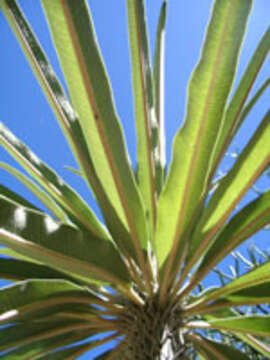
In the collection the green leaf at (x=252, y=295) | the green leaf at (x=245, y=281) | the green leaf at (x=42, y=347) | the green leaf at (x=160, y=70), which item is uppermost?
the green leaf at (x=160, y=70)

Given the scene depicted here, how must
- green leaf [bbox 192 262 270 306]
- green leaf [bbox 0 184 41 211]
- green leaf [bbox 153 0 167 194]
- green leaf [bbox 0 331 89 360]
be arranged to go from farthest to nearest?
green leaf [bbox 153 0 167 194] < green leaf [bbox 0 184 41 211] < green leaf [bbox 0 331 89 360] < green leaf [bbox 192 262 270 306]

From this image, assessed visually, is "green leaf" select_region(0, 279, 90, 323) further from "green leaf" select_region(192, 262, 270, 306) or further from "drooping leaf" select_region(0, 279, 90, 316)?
"green leaf" select_region(192, 262, 270, 306)

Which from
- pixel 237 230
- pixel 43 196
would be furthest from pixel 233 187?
pixel 43 196

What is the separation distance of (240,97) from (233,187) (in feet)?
1.25

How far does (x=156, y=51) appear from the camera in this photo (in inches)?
85.3

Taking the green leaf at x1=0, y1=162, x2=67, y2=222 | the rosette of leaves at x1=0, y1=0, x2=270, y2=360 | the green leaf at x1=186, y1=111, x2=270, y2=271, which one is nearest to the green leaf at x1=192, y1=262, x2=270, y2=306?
the rosette of leaves at x1=0, y1=0, x2=270, y2=360

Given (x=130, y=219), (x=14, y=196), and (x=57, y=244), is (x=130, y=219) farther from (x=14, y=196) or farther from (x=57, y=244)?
(x=14, y=196)

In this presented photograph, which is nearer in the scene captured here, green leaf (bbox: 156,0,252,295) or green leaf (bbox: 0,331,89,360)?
green leaf (bbox: 156,0,252,295)

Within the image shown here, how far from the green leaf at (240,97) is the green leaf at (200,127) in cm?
22

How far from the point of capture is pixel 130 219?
1325 millimetres

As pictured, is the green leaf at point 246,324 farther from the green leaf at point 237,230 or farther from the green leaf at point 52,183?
the green leaf at point 52,183

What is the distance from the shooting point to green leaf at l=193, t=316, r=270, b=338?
141cm

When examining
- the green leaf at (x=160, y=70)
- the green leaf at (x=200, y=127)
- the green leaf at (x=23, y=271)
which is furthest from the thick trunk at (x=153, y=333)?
the green leaf at (x=160, y=70)

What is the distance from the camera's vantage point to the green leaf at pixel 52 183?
4.99 ft
